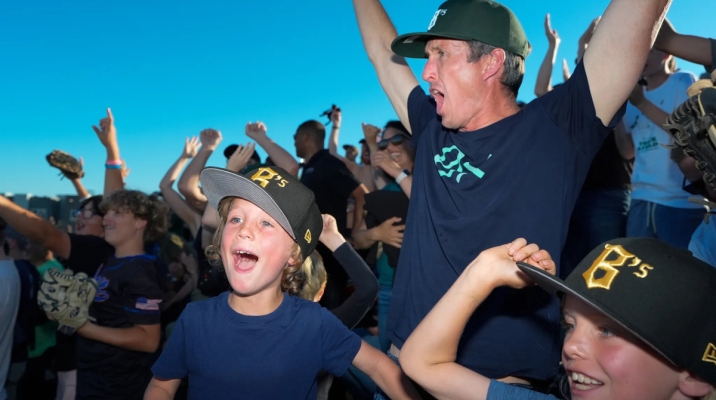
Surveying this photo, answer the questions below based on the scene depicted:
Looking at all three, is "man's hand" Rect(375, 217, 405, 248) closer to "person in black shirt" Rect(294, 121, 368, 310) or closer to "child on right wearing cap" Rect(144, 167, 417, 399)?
"person in black shirt" Rect(294, 121, 368, 310)

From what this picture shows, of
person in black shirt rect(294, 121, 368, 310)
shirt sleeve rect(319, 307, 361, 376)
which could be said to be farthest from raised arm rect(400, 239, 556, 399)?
person in black shirt rect(294, 121, 368, 310)

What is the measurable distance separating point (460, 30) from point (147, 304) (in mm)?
2705

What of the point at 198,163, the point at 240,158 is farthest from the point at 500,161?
the point at 198,163

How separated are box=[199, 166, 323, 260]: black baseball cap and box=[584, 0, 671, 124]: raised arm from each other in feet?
3.91

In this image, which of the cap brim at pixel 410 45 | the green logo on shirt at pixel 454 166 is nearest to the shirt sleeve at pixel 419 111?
the cap brim at pixel 410 45

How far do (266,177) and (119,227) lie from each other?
2192mm

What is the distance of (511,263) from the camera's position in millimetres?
1536

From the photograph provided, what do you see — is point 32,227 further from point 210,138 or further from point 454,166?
point 454,166

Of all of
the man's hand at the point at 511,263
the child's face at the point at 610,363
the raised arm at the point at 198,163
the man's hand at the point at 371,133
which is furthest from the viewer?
the raised arm at the point at 198,163

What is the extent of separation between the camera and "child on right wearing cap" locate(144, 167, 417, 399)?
2102mm

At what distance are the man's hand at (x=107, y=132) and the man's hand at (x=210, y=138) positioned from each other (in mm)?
773

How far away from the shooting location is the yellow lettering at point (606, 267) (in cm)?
136

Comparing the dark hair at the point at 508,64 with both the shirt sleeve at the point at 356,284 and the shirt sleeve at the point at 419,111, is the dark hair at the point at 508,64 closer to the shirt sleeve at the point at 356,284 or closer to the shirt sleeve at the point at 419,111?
the shirt sleeve at the point at 419,111

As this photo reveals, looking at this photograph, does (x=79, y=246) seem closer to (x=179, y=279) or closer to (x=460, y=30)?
(x=179, y=279)
